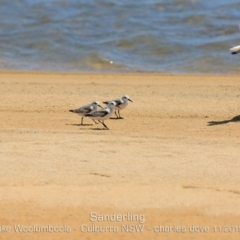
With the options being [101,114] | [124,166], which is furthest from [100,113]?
[124,166]

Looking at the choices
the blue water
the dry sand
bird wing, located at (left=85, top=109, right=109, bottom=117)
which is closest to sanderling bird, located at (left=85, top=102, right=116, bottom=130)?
bird wing, located at (left=85, top=109, right=109, bottom=117)

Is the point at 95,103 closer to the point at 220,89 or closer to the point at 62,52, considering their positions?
the point at 220,89

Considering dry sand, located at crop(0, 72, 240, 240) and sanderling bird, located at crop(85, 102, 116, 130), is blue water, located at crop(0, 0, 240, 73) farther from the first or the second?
sanderling bird, located at crop(85, 102, 116, 130)

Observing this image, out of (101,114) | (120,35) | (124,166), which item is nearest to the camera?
(124,166)

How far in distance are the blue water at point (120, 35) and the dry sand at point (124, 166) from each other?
6.75 metres

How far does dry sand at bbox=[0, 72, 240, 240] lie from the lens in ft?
25.9

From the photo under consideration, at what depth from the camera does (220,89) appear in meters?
17.8

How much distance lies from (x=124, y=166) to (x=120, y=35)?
17807mm

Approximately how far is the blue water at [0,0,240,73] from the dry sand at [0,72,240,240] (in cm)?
675

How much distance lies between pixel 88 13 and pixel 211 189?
23.6 meters

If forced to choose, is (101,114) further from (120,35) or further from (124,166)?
(120,35)

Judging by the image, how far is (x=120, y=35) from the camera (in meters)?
27.2

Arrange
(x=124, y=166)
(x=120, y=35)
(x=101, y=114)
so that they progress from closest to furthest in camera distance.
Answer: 1. (x=124, y=166)
2. (x=101, y=114)
3. (x=120, y=35)

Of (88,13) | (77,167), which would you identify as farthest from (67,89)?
(88,13)
